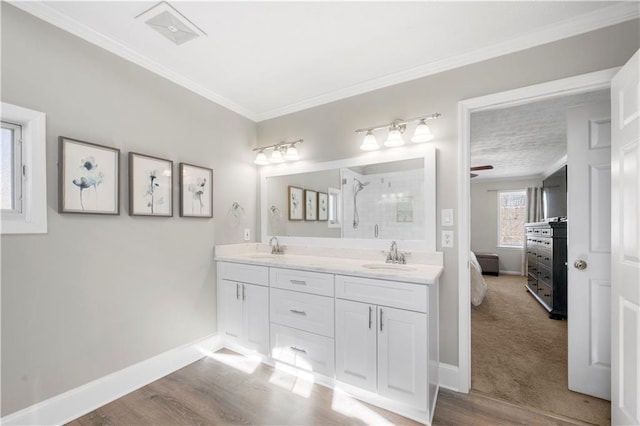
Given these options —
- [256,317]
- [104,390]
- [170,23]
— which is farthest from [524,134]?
[104,390]

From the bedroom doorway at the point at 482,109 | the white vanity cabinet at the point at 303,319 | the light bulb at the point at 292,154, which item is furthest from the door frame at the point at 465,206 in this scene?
the light bulb at the point at 292,154

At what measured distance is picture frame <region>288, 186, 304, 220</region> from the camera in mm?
2936

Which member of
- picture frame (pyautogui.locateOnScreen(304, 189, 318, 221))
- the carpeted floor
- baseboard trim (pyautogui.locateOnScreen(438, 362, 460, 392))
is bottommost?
the carpeted floor

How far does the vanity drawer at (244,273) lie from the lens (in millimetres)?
2385

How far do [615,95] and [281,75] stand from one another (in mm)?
2209

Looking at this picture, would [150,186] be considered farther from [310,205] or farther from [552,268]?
[552,268]

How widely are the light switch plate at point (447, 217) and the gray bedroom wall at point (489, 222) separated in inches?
233

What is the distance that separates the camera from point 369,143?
7.77 feet

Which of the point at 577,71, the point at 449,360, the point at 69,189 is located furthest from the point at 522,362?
the point at 69,189

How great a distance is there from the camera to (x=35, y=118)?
1619 mm

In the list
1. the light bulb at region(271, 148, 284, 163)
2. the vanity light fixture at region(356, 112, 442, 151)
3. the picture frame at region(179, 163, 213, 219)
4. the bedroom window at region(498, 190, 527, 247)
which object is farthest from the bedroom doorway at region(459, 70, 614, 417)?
the bedroom window at region(498, 190, 527, 247)

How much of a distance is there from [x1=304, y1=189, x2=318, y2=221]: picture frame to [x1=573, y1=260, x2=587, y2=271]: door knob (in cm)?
206

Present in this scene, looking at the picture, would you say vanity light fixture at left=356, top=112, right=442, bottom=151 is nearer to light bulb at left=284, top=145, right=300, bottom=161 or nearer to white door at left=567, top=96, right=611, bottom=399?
light bulb at left=284, top=145, right=300, bottom=161

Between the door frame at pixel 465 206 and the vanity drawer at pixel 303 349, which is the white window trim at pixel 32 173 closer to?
the vanity drawer at pixel 303 349
